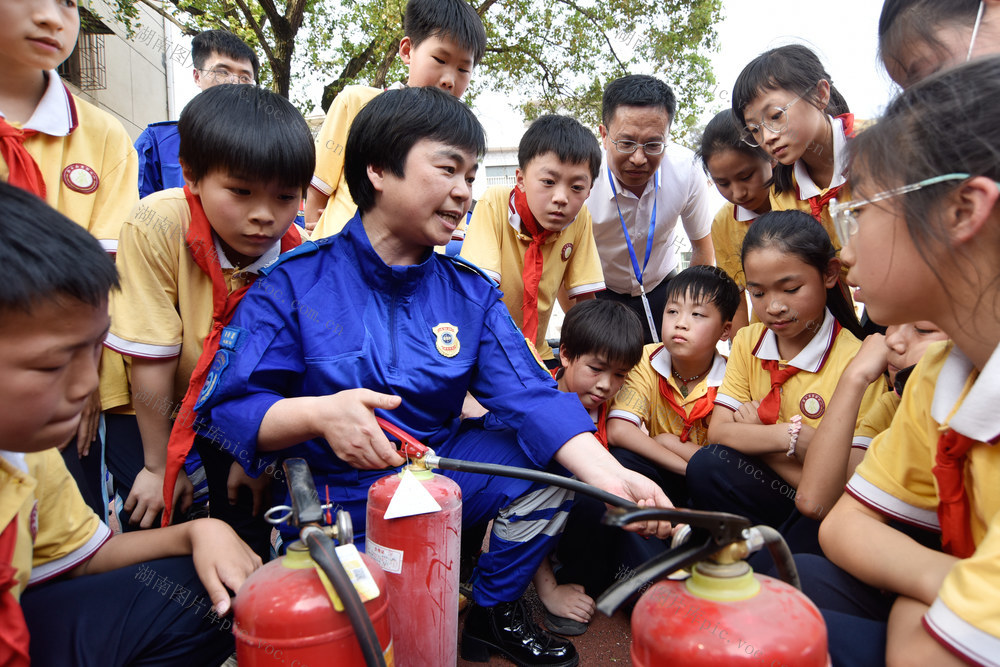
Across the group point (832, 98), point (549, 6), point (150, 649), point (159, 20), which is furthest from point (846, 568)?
point (159, 20)

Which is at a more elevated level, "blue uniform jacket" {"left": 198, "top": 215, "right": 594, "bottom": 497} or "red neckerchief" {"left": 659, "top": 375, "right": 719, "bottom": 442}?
"blue uniform jacket" {"left": 198, "top": 215, "right": 594, "bottom": 497}

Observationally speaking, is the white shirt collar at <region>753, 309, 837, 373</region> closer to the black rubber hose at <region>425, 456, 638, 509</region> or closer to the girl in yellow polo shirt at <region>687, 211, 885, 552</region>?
the girl in yellow polo shirt at <region>687, 211, 885, 552</region>

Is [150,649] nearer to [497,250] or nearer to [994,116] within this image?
[994,116]

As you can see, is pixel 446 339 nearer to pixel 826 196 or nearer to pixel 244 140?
pixel 244 140

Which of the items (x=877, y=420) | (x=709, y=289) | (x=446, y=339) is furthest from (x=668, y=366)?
(x=446, y=339)

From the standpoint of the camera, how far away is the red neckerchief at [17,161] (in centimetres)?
196

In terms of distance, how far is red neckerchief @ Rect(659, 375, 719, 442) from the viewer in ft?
9.66

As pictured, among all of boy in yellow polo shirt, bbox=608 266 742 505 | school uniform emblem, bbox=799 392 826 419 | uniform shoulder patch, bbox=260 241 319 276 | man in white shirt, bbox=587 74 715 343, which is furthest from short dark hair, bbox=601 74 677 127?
uniform shoulder patch, bbox=260 241 319 276

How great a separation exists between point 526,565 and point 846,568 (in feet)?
3.14

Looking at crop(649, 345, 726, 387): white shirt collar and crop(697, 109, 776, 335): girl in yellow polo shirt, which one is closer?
crop(649, 345, 726, 387): white shirt collar

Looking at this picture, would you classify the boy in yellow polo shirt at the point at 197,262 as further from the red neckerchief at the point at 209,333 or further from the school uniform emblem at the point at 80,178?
the school uniform emblem at the point at 80,178

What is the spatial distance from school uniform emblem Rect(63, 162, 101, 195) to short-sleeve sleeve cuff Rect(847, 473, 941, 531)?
101 inches

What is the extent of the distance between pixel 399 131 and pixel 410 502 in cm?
120

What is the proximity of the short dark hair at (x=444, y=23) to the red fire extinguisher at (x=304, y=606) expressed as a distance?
9.13 feet
